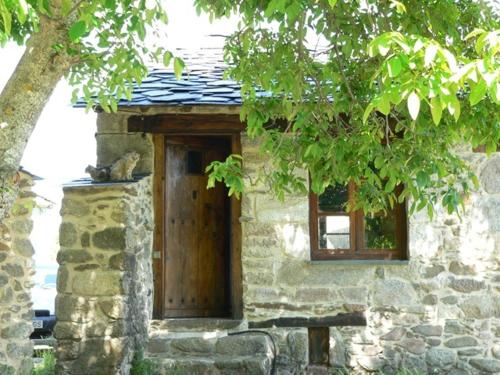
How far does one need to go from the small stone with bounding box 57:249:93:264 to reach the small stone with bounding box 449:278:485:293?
3.65 m

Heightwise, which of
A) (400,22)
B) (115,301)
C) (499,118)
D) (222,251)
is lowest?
(115,301)

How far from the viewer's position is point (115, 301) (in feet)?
20.0

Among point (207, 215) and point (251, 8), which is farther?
point (207, 215)

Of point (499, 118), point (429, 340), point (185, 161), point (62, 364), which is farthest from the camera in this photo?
point (185, 161)

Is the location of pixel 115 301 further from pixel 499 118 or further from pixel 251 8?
pixel 499 118

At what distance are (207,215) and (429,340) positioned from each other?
9.08ft

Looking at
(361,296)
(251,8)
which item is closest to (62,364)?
(361,296)

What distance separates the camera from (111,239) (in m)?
6.21

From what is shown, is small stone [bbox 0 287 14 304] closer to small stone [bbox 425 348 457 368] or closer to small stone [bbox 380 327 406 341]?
small stone [bbox 380 327 406 341]

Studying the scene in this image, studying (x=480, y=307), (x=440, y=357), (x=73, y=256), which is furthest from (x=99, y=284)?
(x=480, y=307)

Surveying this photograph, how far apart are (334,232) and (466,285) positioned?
1.44 metres

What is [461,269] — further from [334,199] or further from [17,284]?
[17,284]

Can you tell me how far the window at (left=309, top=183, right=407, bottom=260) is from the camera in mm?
7223

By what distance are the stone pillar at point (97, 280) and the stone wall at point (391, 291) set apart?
1355 millimetres
